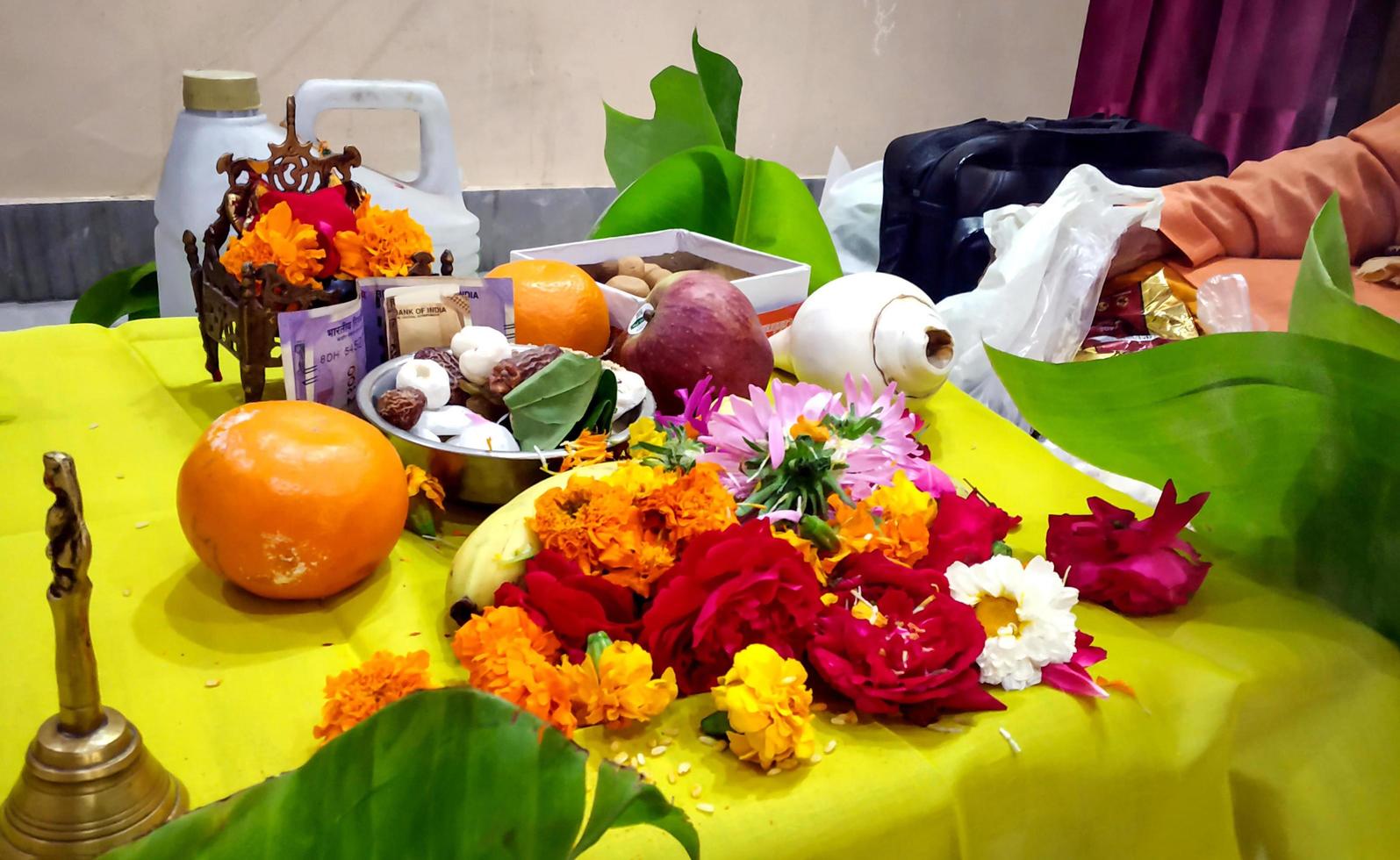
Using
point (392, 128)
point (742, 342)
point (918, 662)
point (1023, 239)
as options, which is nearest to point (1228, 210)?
point (1023, 239)

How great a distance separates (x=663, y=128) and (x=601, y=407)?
0.77 metres

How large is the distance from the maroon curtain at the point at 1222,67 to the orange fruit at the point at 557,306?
44.7 inches

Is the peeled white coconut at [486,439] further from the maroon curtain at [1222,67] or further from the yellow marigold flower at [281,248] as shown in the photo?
the maroon curtain at [1222,67]

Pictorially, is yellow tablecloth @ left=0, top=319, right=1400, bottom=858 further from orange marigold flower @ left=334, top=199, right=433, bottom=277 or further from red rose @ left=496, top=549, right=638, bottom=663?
orange marigold flower @ left=334, top=199, right=433, bottom=277

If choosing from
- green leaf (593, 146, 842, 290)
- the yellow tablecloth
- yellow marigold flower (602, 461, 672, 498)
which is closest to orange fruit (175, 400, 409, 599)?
the yellow tablecloth

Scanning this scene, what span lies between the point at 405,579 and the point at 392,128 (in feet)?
3.96

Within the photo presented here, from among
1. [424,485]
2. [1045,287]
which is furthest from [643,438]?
[1045,287]

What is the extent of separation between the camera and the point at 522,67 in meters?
1.67

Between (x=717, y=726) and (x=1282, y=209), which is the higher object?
(x=1282, y=209)

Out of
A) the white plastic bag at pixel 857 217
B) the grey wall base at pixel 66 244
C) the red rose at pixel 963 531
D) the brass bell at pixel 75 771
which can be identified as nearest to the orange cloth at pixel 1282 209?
the white plastic bag at pixel 857 217

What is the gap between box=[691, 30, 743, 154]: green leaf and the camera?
129 centimetres

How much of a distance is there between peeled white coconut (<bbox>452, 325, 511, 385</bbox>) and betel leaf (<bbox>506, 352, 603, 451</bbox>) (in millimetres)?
49

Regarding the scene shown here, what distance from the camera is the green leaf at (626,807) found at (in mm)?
281

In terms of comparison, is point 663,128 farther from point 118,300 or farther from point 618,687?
point 618,687
